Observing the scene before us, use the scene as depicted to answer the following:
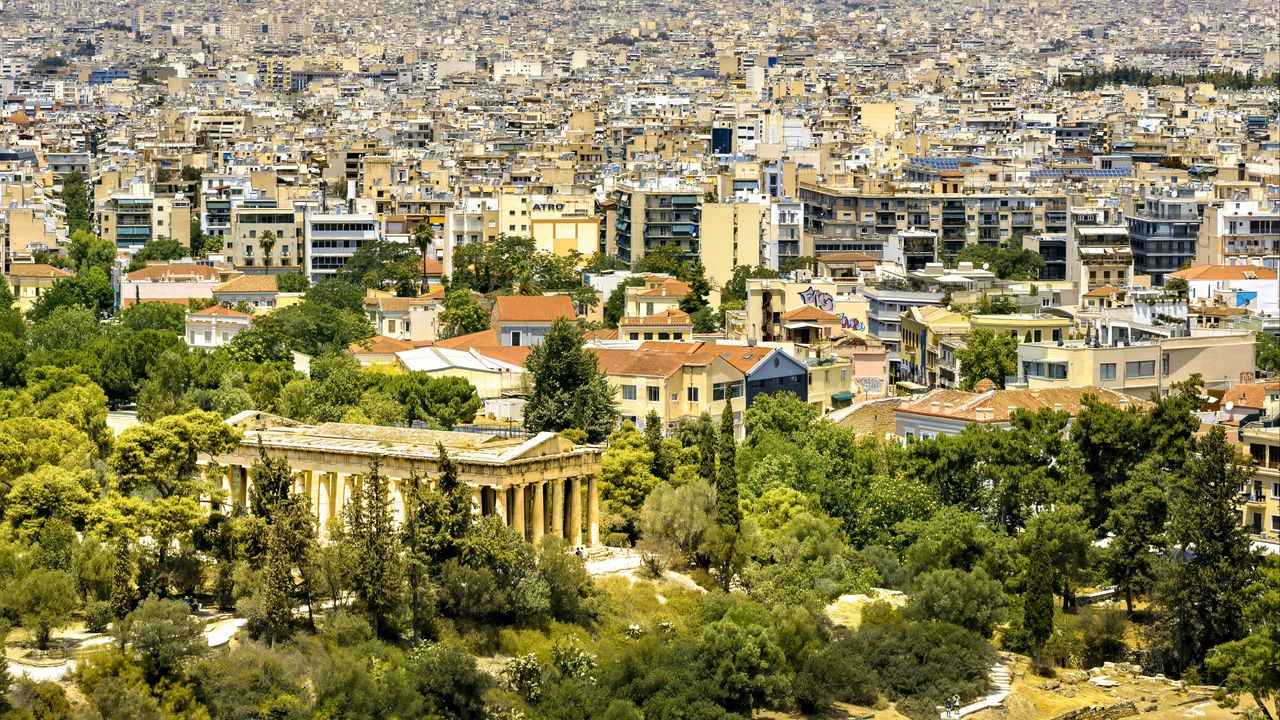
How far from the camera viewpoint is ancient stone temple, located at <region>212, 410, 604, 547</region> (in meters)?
50.9

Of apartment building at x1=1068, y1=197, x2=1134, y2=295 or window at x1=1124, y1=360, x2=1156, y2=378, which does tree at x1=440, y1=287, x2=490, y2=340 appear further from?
window at x1=1124, y1=360, x2=1156, y2=378

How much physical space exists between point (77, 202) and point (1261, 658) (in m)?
93.8

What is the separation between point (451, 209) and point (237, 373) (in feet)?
147

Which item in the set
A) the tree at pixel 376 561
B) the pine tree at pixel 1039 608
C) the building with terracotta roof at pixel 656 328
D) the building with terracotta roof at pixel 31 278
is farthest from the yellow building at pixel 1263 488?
the building with terracotta roof at pixel 31 278

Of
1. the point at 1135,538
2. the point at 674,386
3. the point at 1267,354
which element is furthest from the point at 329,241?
the point at 1135,538

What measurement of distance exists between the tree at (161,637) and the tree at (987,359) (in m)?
30.4

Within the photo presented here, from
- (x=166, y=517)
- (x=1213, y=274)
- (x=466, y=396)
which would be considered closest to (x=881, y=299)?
(x=1213, y=274)

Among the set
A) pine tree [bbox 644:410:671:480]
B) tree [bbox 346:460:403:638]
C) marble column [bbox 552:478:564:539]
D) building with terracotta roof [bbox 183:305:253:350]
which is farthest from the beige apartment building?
building with terracotta roof [bbox 183:305:253:350]

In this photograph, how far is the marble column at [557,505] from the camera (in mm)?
52094

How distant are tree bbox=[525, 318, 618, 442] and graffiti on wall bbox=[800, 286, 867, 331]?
2268cm

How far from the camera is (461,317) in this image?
8344cm

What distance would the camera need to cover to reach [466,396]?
6606cm

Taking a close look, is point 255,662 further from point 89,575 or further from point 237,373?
point 237,373

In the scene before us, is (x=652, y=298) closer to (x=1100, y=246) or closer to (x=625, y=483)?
(x=1100, y=246)
